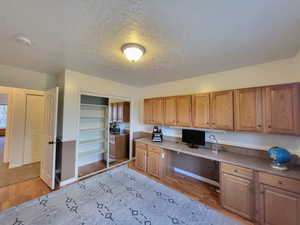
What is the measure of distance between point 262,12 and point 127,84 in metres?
3.39

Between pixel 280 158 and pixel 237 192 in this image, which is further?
pixel 237 192

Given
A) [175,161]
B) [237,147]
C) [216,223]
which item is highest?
[237,147]

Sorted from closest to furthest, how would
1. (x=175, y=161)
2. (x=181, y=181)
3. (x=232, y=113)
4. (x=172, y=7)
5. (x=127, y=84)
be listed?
(x=172, y=7)
(x=232, y=113)
(x=181, y=181)
(x=175, y=161)
(x=127, y=84)

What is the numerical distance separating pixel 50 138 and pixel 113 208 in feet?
6.44

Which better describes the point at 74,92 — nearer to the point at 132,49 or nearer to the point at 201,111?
the point at 132,49

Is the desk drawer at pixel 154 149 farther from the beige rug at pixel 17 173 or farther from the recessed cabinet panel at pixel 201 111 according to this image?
the beige rug at pixel 17 173

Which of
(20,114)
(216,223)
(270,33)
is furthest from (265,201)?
(20,114)

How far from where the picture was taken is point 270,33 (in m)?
1.47

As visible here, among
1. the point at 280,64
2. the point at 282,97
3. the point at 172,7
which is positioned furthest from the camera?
the point at 280,64

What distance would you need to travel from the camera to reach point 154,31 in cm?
147

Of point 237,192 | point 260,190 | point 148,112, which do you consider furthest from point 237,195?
point 148,112

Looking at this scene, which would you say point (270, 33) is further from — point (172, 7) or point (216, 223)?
point (216, 223)

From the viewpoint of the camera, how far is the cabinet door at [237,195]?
6.06 ft

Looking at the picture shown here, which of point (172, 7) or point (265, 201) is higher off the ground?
point (172, 7)
